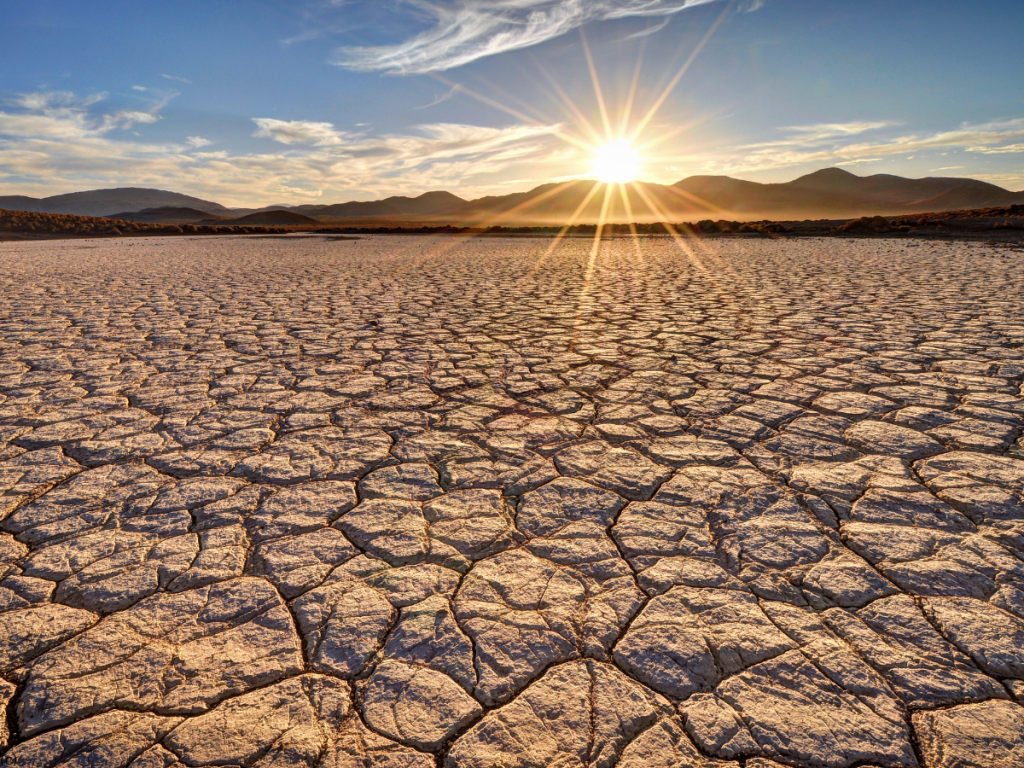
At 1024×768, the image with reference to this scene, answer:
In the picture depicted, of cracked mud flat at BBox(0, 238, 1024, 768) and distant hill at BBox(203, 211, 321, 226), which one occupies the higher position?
distant hill at BBox(203, 211, 321, 226)

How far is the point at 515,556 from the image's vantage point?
1667mm

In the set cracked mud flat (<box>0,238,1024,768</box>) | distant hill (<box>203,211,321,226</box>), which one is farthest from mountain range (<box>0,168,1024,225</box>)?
cracked mud flat (<box>0,238,1024,768</box>)

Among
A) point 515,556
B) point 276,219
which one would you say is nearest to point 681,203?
point 276,219

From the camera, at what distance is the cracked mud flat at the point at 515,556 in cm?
112

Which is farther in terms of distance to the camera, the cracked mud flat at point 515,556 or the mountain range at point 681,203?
the mountain range at point 681,203

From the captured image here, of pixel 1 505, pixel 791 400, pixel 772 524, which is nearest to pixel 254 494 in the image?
pixel 1 505

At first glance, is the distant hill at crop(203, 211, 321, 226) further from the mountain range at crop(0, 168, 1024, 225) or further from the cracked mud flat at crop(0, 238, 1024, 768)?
the cracked mud flat at crop(0, 238, 1024, 768)

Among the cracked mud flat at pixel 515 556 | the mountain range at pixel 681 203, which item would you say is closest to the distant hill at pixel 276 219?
the mountain range at pixel 681 203

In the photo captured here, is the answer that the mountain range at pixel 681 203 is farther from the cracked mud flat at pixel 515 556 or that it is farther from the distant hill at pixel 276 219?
the cracked mud flat at pixel 515 556

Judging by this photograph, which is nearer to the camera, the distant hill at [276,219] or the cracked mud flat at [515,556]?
the cracked mud flat at [515,556]

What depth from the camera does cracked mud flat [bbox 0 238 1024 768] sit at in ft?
3.69

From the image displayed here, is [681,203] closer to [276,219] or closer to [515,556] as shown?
[276,219]

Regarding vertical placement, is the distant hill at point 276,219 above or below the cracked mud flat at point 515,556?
above

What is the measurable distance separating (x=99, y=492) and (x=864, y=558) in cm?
260
